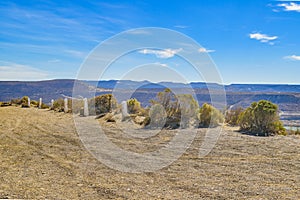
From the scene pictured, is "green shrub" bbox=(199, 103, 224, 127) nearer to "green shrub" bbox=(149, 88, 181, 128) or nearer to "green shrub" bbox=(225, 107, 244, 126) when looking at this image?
"green shrub" bbox=(225, 107, 244, 126)

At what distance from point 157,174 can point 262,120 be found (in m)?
6.33

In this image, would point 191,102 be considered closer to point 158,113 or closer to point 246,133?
point 158,113

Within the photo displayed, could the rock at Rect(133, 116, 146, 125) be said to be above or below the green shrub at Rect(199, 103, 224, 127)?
below

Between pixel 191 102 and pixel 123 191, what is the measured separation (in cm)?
867

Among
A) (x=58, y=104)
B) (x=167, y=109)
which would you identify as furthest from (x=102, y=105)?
(x=167, y=109)

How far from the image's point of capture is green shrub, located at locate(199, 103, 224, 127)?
12.3 m

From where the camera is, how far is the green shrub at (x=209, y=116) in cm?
1227

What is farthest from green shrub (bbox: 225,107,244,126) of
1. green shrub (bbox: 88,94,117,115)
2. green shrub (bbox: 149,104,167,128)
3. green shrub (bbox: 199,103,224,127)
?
green shrub (bbox: 88,94,117,115)

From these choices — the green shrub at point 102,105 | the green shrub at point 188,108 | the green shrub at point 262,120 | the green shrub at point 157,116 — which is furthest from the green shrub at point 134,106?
the green shrub at point 262,120

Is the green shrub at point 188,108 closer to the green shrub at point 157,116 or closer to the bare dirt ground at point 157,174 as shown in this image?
the green shrub at point 157,116

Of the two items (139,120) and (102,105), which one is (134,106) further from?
(102,105)

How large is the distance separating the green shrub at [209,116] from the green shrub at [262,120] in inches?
36.8

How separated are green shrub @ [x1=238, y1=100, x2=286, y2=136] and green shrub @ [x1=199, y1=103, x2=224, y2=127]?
36.8 inches

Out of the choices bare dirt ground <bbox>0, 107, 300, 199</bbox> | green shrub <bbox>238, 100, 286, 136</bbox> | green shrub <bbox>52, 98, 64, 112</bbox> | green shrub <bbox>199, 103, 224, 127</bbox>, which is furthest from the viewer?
green shrub <bbox>52, 98, 64, 112</bbox>
